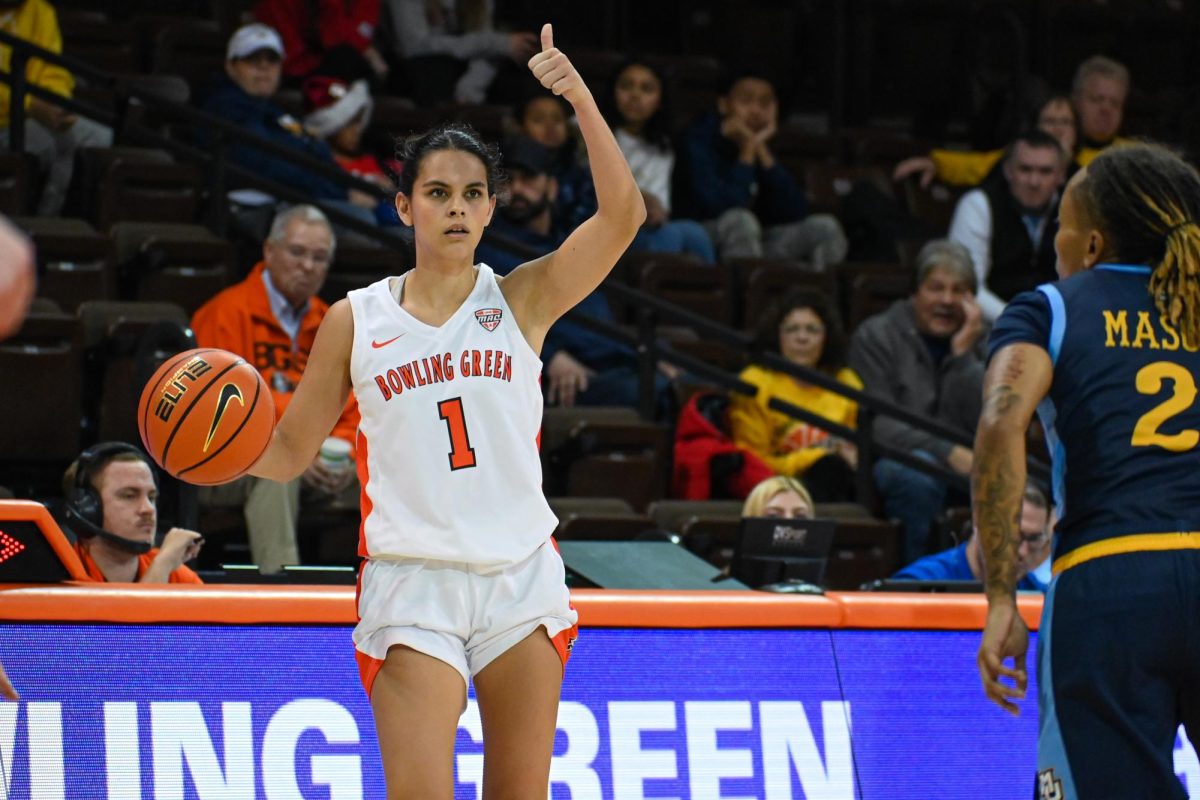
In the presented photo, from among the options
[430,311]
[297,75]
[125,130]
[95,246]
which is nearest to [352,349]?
[430,311]

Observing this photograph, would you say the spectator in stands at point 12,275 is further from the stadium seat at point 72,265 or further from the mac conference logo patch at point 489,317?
the stadium seat at point 72,265

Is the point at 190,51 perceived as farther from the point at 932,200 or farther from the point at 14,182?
the point at 932,200

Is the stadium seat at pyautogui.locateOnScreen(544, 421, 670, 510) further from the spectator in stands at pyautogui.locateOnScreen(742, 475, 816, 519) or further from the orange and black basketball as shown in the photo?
the orange and black basketball

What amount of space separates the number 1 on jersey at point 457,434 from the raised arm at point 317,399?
29 centimetres

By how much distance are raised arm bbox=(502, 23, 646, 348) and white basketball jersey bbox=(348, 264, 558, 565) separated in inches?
3.5

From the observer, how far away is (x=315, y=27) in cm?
1040

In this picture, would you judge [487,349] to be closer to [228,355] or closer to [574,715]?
[228,355]

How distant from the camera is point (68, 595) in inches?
173

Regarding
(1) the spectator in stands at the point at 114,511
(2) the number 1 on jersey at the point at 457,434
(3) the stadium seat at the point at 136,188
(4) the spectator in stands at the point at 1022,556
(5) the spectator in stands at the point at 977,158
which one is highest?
(5) the spectator in stands at the point at 977,158

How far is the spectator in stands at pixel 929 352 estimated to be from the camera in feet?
29.7

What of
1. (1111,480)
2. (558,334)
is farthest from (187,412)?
(558,334)

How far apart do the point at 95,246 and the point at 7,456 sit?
1257mm

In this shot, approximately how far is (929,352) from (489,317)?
5.73 metres

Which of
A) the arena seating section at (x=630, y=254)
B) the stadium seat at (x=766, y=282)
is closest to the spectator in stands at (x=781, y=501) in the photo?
the arena seating section at (x=630, y=254)
